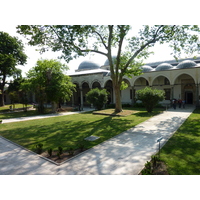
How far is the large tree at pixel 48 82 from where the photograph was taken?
69.3ft

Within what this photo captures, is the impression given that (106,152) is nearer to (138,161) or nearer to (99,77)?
(138,161)

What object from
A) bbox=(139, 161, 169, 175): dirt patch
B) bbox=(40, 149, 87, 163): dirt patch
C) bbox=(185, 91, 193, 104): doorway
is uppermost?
bbox=(185, 91, 193, 104): doorway

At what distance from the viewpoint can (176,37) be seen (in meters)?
15.0

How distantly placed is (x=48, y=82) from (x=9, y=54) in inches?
439

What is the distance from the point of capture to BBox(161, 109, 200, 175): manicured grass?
501cm

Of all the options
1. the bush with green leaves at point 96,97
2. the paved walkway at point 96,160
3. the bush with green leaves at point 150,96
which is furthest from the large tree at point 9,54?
the paved walkway at point 96,160

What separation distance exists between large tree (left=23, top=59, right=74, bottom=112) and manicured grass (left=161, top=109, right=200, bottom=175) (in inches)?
623

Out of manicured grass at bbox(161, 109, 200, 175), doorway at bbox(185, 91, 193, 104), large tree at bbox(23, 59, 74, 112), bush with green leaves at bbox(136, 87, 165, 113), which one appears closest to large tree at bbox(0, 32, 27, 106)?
large tree at bbox(23, 59, 74, 112)

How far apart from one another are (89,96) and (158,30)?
11.2m

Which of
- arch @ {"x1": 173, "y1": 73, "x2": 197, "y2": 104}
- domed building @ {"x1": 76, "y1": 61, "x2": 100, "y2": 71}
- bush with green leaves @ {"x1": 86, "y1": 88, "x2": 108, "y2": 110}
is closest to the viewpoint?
bush with green leaves @ {"x1": 86, "y1": 88, "x2": 108, "y2": 110}

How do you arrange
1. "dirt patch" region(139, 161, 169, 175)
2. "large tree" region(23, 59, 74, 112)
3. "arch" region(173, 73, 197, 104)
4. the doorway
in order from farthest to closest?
the doorway
"arch" region(173, 73, 197, 104)
"large tree" region(23, 59, 74, 112)
"dirt patch" region(139, 161, 169, 175)

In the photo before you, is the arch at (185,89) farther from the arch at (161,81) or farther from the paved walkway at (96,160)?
the paved walkway at (96,160)

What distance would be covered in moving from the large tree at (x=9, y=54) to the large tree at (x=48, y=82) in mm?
6927

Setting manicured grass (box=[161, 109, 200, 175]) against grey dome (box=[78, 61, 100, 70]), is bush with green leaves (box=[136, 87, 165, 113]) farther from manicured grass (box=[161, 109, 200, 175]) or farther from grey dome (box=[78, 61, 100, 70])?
grey dome (box=[78, 61, 100, 70])
